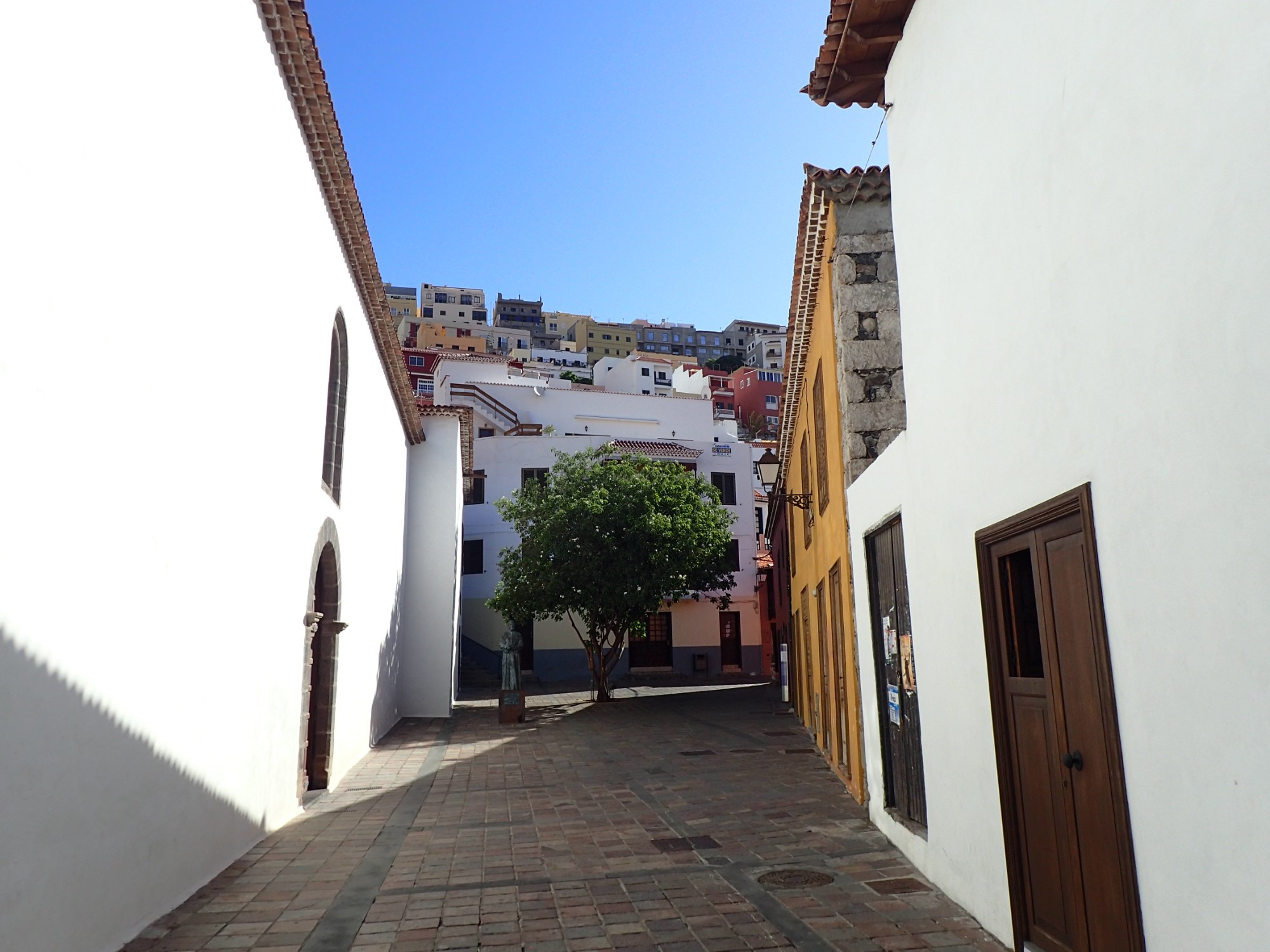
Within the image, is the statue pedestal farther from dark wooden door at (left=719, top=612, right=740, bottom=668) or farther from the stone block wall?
dark wooden door at (left=719, top=612, right=740, bottom=668)

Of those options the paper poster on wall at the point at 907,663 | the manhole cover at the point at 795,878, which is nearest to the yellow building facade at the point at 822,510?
the paper poster on wall at the point at 907,663

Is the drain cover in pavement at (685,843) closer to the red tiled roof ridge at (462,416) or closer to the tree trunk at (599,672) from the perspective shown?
the red tiled roof ridge at (462,416)

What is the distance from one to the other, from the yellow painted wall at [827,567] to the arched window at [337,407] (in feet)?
19.2

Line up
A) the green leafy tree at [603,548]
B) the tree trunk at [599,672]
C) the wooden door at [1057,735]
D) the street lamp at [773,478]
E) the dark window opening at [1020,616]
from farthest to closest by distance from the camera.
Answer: the tree trunk at [599,672]
the green leafy tree at [603,548]
the street lamp at [773,478]
the dark window opening at [1020,616]
the wooden door at [1057,735]

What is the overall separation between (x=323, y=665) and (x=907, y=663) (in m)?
7.31

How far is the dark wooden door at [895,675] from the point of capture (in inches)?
261

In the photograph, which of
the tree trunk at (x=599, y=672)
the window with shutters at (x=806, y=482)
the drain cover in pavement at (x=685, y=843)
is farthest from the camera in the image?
the tree trunk at (x=599, y=672)

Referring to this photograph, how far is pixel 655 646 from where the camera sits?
3156cm

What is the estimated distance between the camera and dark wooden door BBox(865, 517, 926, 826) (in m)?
6.62

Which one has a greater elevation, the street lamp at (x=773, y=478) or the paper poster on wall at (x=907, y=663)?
the street lamp at (x=773, y=478)

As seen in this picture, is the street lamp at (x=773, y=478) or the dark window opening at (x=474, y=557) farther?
the dark window opening at (x=474, y=557)

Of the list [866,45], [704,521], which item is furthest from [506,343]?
[866,45]

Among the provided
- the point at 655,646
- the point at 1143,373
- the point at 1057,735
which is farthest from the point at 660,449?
the point at 1143,373

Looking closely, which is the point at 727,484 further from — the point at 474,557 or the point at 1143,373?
the point at 1143,373
